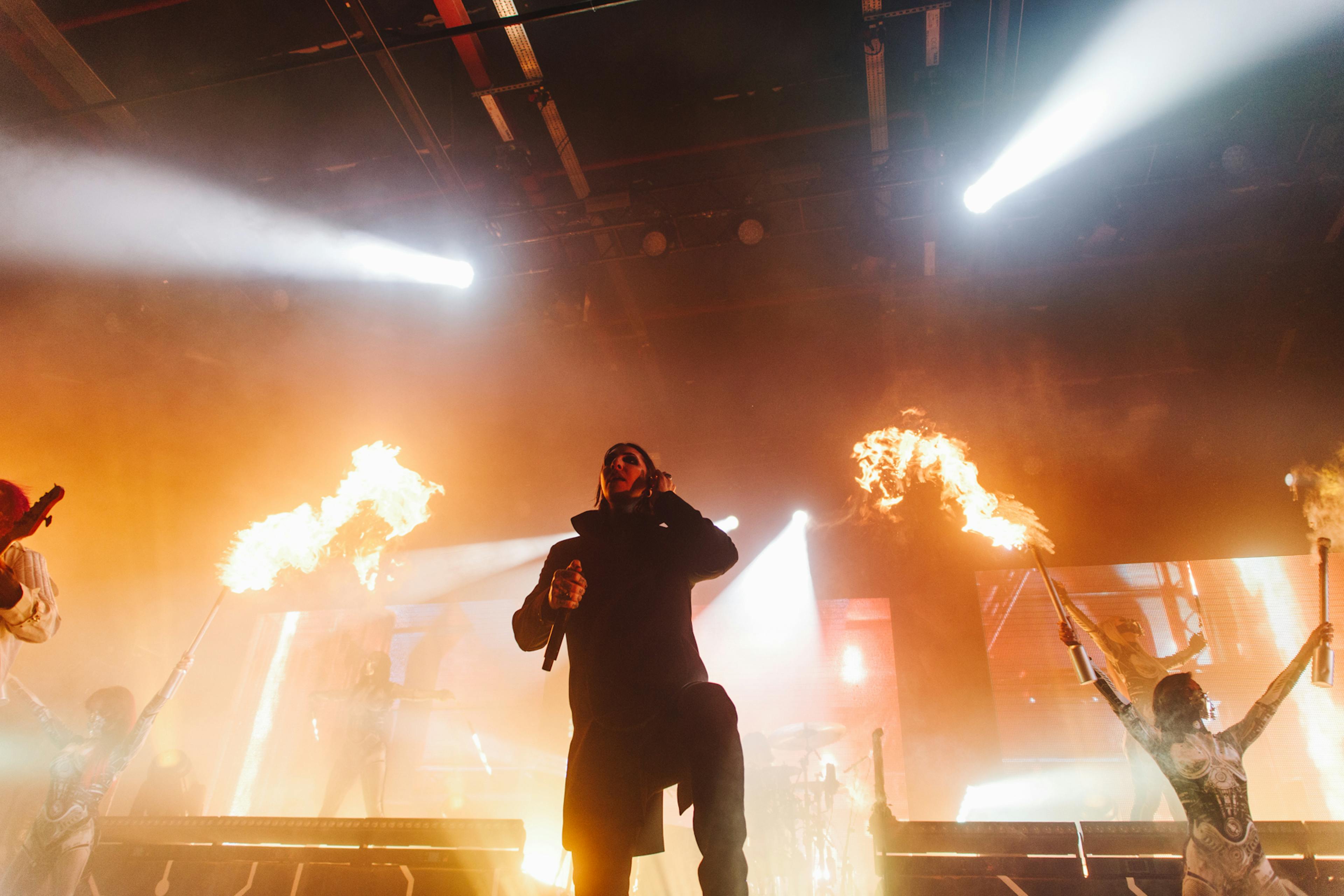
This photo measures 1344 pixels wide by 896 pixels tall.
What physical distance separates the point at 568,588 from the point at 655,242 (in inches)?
222

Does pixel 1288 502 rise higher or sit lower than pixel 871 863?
higher

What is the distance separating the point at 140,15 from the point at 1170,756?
9933 mm

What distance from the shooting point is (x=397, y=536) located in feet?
30.9

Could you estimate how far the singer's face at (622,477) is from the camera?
8.50 ft

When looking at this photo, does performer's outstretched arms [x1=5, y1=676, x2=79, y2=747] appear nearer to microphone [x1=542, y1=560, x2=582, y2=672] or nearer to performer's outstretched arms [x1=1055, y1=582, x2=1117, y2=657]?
microphone [x1=542, y1=560, x2=582, y2=672]

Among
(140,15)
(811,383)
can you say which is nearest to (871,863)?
(811,383)

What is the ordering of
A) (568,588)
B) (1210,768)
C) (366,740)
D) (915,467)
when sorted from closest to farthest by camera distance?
(568,588), (1210,768), (366,740), (915,467)

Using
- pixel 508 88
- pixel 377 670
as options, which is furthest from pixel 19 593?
pixel 508 88

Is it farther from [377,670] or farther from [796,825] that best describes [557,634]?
[377,670]

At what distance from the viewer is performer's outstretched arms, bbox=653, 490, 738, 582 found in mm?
2320

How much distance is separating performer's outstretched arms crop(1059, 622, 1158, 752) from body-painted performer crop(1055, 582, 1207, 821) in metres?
1.67

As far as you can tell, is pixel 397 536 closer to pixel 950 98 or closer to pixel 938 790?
pixel 938 790

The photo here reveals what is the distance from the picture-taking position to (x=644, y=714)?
6.40 feet

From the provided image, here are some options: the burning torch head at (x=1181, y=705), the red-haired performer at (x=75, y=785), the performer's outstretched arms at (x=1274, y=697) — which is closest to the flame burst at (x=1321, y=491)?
the performer's outstretched arms at (x=1274, y=697)
